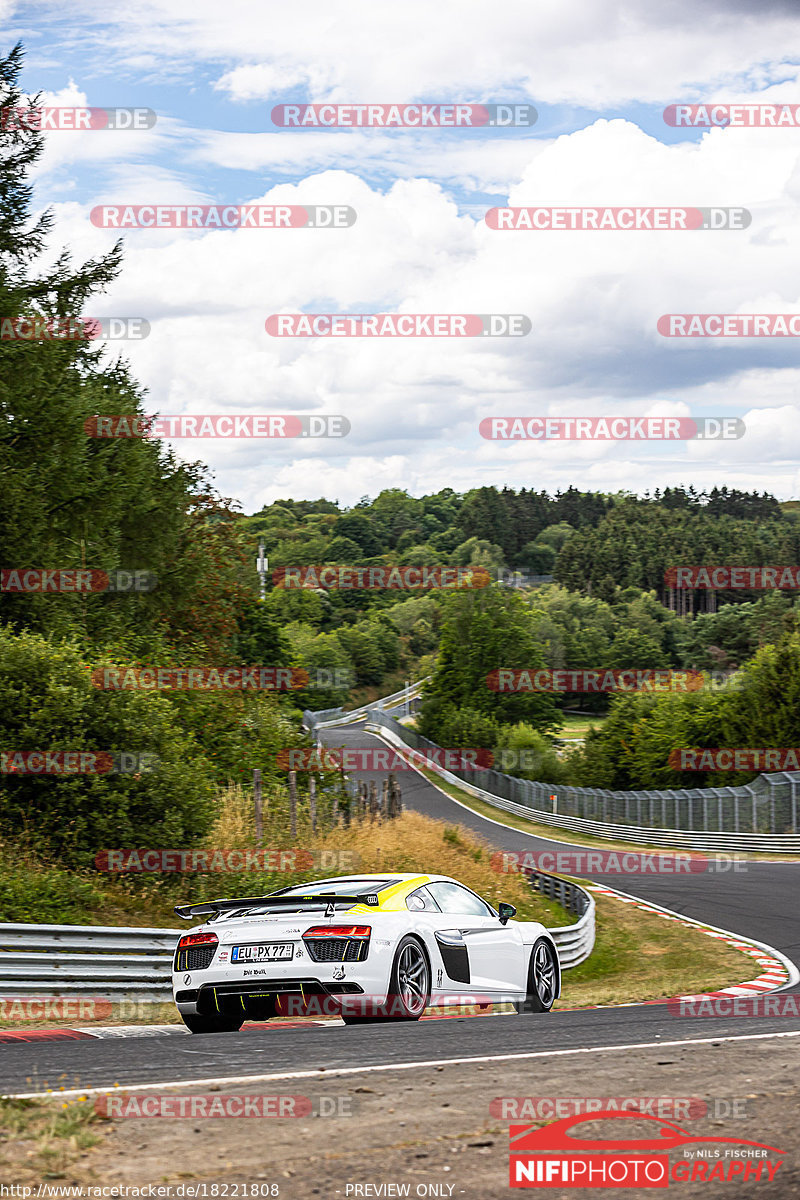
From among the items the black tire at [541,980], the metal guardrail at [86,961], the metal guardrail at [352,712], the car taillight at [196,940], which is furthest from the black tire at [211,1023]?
the metal guardrail at [352,712]

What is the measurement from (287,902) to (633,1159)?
5078 millimetres

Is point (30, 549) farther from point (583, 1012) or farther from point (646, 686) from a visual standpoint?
point (646, 686)

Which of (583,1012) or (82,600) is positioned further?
(82,600)

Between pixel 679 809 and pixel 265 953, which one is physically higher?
pixel 265 953

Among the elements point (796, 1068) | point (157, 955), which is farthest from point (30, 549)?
point (796, 1068)

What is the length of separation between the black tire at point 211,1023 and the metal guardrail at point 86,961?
1.99 m

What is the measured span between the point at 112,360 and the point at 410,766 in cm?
5406

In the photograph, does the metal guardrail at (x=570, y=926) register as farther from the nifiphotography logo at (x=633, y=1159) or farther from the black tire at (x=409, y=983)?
the nifiphotography logo at (x=633, y=1159)

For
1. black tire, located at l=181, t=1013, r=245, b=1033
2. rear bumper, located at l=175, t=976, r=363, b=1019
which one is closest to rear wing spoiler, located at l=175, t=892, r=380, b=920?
rear bumper, located at l=175, t=976, r=363, b=1019

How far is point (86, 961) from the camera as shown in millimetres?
10789

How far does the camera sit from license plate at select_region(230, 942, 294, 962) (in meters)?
8.44

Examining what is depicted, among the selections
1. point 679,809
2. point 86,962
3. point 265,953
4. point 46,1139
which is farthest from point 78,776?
point 679,809

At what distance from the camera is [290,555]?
16175 centimetres

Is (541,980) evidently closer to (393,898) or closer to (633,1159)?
(393,898)
